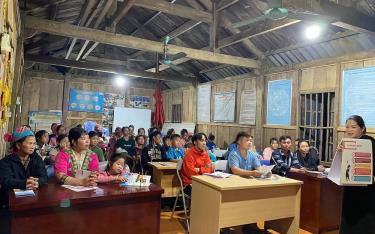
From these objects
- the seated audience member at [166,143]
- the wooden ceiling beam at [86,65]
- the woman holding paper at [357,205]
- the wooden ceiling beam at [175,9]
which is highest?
the wooden ceiling beam at [175,9]

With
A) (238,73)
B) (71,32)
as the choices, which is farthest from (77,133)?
(238,73)

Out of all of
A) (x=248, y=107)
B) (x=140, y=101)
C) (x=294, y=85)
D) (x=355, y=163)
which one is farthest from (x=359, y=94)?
(x=140, y=101)

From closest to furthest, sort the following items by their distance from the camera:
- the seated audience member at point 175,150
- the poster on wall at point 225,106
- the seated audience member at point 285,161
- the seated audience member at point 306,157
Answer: the seated audience member at point 285,161 < the seated audience member at point 306,157 < the seated audience member at point 175,150 < the poster on wall at point 225,106

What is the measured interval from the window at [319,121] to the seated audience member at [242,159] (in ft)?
8.21

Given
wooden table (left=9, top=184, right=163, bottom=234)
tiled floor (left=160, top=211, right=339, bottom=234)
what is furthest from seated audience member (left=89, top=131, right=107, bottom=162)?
wooden table (left=9, top=184, right=163, bottom=234)

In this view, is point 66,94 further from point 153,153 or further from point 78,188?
point 78,188

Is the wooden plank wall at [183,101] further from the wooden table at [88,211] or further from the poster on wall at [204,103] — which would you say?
the wooden table at [88,211]

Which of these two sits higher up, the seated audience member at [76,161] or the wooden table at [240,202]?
the seated audience member at [76,161]

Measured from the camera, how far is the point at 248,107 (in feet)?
24.4

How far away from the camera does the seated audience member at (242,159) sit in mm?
3600

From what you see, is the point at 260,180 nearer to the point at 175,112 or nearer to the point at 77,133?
the point at 77,133

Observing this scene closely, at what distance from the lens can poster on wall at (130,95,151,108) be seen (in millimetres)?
11625

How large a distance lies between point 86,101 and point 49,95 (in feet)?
4.12

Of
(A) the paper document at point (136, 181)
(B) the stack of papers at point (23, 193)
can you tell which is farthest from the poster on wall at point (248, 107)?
(B) the stack of papers at point (23, 193)
